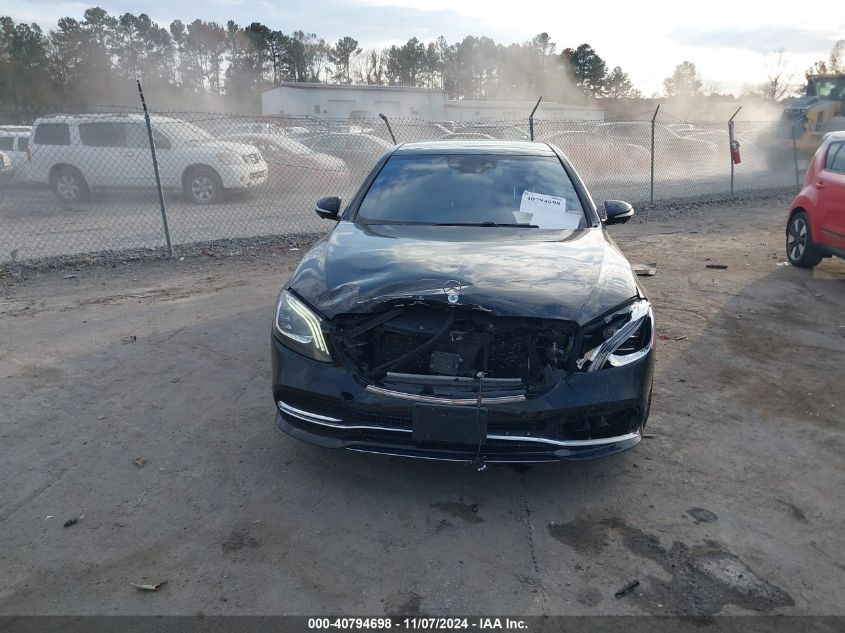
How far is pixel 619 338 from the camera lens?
9.86ft

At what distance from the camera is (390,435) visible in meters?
2.92

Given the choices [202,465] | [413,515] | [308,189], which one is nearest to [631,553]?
[413,515]

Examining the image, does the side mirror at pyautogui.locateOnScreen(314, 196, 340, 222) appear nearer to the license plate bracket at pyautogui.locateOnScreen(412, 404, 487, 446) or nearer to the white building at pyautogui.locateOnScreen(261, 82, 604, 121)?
the license plate bracket at pyautogui.locateOnScreen(412, 404, 487, 446)

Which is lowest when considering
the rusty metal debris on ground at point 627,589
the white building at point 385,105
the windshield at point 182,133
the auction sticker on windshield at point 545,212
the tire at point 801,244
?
the rusty metal debris on ground at point 627,589

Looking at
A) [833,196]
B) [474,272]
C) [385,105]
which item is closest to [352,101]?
[385,105]

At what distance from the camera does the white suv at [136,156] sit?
13.0 m

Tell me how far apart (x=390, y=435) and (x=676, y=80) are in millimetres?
83722

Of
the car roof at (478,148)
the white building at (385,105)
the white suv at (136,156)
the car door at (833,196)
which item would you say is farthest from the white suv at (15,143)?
the white building at (385,105)

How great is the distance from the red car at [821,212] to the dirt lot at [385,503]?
2290 mm

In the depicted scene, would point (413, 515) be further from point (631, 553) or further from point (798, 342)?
point (798, 342)

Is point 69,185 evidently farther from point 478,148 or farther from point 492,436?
point 492,436

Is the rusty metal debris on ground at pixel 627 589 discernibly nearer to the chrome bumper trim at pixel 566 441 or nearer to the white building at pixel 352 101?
the chrome bumper trim at pixel 566 441

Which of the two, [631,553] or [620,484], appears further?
[620,484]

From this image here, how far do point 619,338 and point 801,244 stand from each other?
5.88 meters
